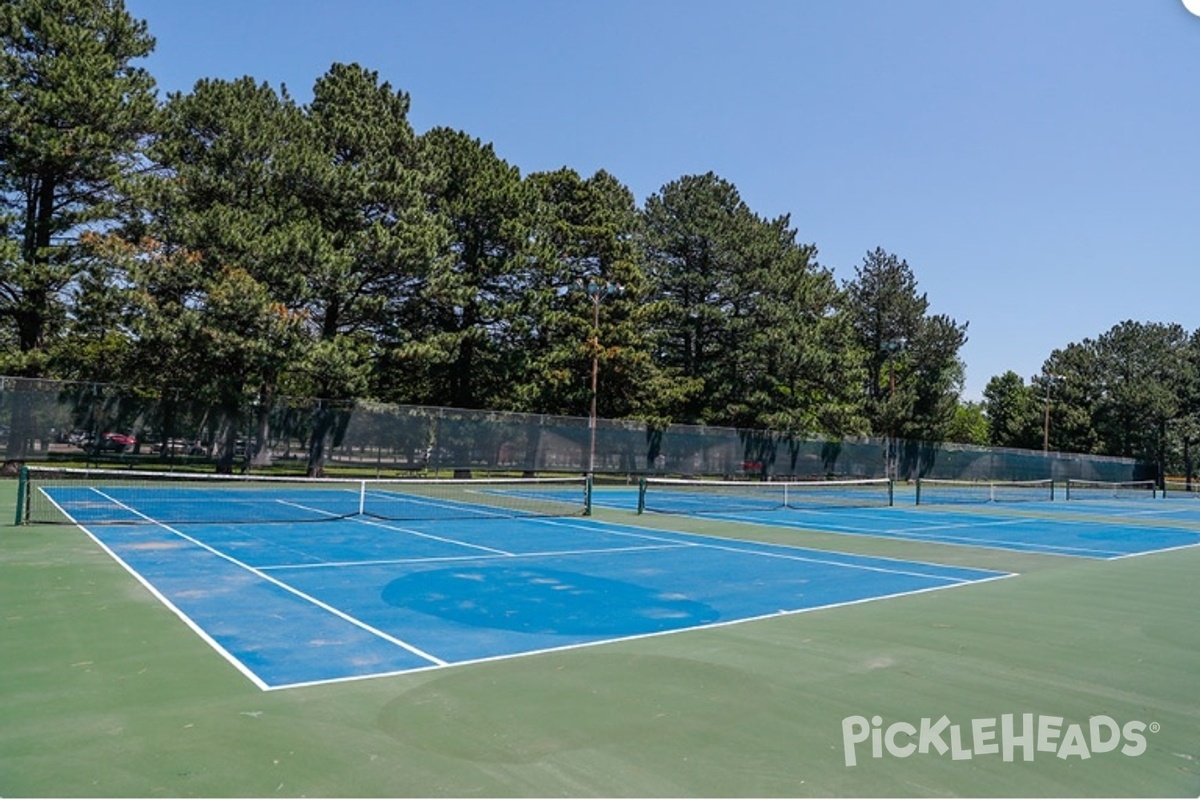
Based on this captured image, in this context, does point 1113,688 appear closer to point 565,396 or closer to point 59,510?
point 59,510

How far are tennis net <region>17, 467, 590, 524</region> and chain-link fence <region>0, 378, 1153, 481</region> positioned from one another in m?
1.54

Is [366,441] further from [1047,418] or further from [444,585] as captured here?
[1047,418]

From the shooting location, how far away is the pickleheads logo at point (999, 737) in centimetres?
450

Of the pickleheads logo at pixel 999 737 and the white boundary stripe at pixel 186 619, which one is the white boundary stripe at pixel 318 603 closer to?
the white boundary stripe at pixel 186 619

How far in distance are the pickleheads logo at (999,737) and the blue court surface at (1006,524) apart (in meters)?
10.7

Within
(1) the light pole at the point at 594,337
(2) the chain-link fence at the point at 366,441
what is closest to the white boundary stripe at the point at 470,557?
(1) the light pole at the point at 594,337

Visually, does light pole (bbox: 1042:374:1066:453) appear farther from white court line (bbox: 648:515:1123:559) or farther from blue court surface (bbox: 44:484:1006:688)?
blue court surface (bbox: 44:484:1006:688)

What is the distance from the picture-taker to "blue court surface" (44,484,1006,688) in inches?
261

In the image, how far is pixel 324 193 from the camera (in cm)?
3153

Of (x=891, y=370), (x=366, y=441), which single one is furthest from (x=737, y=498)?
(x=891, y=370)

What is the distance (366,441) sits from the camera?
2986 centimetres

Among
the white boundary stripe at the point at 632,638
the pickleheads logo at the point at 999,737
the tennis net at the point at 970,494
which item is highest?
the tennis net at the point at 970,494

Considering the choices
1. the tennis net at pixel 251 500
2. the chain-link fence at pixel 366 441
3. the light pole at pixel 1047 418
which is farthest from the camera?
the light pole at pixel 1047 418

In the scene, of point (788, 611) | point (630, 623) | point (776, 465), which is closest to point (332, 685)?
point (630, 623)
